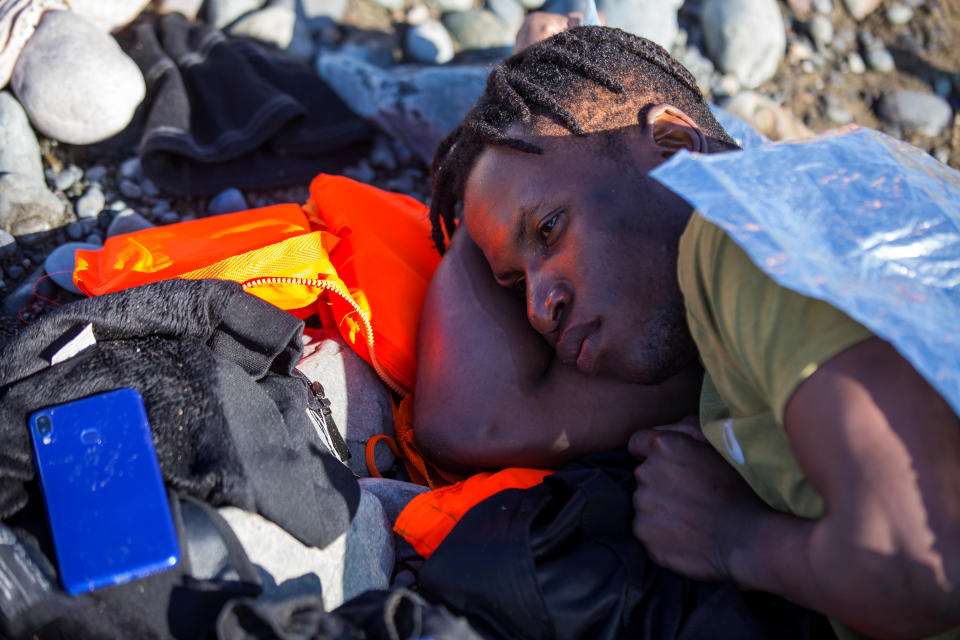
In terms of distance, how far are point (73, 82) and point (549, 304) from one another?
8.14ft

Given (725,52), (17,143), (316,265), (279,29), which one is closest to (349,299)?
(316,265)

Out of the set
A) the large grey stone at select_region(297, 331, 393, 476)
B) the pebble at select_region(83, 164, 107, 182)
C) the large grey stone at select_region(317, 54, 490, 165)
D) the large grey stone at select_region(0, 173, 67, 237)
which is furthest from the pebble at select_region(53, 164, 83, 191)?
the large grey stone at select_region(297, 331, 393, 476)

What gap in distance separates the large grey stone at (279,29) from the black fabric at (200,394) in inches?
94.4

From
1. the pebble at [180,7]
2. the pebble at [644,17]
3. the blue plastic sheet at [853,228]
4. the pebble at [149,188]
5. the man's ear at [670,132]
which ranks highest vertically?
the blue plastic sheet at [853,228]

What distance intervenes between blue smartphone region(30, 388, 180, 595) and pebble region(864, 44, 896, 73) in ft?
14.8

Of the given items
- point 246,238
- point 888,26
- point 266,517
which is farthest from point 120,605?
point 888,26

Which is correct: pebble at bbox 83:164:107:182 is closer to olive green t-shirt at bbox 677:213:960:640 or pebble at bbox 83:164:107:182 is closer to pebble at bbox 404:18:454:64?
pebble at bbox 404:18:454:64

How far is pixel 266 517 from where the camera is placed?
166 centimetres

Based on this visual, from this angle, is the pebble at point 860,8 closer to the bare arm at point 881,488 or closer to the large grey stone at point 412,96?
the large grey stone at point 412,96

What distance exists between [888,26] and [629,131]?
3.52 meters

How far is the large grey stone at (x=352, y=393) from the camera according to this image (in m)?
2.46

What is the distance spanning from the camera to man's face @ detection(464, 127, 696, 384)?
2.02 m

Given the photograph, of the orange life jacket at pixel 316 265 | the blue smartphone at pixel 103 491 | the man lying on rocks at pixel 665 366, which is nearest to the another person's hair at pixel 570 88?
the man lying on rocks at pixel 665 366

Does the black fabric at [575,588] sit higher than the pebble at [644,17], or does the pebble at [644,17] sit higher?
the pebble at [644,17]
